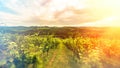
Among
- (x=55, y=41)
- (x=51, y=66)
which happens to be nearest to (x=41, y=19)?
(x=55, y=41)

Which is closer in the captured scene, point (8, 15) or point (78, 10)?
point (78, 10)

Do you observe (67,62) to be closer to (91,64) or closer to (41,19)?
(91,64)

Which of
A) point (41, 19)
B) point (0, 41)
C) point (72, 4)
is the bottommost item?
point (0, 41)

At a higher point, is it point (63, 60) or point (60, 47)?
point (60, 47)

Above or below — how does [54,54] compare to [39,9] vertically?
below
